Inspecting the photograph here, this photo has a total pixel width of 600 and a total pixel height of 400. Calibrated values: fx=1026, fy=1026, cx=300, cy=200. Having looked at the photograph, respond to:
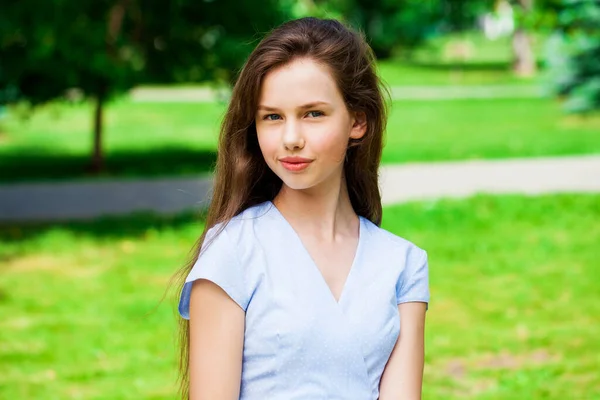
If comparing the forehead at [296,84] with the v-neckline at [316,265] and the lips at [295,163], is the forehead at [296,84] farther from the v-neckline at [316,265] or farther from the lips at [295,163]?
the v-neckline at [316,265]

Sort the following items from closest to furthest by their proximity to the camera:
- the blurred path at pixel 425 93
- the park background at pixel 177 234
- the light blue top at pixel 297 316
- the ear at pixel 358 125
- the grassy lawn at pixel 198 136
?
1. the light blue top at pixel 297 316
2. the ear at pixel 358 125
3. the park background at pixel 177 234
4. the grassy lawn at pixel 198 136
5. the blurred path at pixel 425 93

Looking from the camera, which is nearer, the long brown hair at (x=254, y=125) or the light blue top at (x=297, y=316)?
the light blue top at (x=297, y=316)

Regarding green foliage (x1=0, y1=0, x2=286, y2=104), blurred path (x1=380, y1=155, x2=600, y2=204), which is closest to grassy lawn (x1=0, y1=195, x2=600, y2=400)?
blurred path (x1=380, y1=155, x2=600, y2=204)

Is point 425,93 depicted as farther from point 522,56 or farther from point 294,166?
point 294,166

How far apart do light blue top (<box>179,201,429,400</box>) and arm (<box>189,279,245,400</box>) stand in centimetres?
2

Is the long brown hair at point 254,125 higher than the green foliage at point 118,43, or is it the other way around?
the green foliage at point 118,43

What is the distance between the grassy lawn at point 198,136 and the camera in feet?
42.9

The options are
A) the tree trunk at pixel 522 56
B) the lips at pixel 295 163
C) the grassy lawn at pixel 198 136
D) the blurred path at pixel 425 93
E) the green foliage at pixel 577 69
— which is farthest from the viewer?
the tree trunk at pixel 522 56

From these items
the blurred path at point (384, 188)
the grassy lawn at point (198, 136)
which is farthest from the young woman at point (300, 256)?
the grassy lawn at point (198, 136)

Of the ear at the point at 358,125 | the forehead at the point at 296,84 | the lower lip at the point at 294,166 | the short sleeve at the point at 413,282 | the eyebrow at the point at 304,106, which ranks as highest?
the forehead at the point at 296,84

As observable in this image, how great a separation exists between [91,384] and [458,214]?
15.8 feet

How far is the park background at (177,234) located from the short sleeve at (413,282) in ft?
2.06

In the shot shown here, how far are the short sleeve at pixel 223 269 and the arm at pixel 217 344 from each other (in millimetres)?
15

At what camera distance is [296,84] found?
197cm
